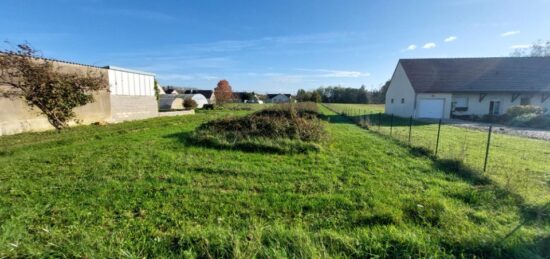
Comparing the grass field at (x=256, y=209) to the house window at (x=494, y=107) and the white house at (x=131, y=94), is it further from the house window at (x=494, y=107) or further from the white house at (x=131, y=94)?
the house window at (x=494, y=107)

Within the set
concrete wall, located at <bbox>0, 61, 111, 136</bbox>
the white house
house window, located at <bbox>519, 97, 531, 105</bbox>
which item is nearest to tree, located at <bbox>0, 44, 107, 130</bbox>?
concrete wall, located at <bbox>0, 61, 111, 136</bbox>

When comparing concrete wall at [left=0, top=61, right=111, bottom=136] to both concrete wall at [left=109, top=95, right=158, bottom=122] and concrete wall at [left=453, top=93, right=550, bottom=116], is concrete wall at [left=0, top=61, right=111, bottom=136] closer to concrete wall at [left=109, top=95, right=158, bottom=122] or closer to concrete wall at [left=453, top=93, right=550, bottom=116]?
concrete wall at [left=109, top=95, right=158, bottom=122]

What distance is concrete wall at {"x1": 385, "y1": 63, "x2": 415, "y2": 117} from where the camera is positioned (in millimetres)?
22158

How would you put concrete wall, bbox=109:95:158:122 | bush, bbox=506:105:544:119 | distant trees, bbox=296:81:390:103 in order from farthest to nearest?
distant trees, bbox=296:81:390:103, concrete wall, bbox=109:95:158:122, bush, bbox=506:105:544:119

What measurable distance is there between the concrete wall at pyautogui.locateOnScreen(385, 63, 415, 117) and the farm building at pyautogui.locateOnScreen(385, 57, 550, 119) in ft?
0.31

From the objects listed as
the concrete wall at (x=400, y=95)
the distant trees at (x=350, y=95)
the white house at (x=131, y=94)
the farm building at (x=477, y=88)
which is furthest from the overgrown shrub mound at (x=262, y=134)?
the distant trees at (x=350, y=95)

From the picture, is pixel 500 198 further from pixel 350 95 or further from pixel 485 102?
pixel 350 95

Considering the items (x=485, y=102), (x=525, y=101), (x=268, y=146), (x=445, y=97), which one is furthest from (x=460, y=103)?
(x=268, y=146)

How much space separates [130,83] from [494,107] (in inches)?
1266

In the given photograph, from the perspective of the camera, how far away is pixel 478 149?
318 inches

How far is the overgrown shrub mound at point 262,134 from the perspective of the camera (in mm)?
7633

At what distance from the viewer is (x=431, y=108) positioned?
21.3m

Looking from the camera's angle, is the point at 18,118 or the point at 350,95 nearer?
the point at 18,118

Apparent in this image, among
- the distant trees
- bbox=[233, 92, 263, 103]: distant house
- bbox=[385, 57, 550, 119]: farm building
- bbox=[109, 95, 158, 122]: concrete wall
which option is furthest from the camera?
bbox=[233, 92, 263, 103]: distant house
